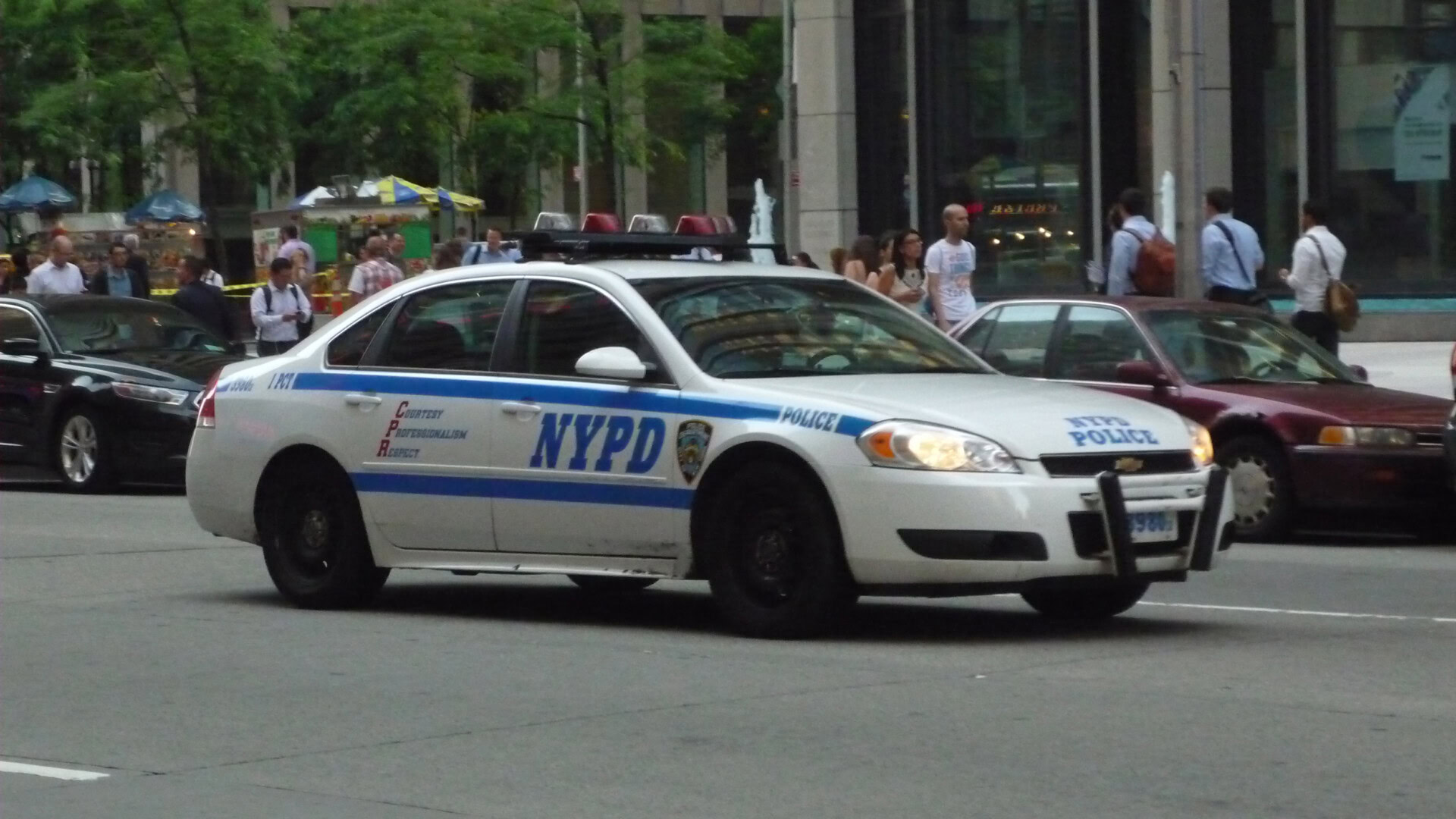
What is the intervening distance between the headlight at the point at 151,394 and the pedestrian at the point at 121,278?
593cm

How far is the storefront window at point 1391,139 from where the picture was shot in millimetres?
30016

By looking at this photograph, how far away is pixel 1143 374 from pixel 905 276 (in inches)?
268

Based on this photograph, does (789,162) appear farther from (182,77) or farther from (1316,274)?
(1316,274)

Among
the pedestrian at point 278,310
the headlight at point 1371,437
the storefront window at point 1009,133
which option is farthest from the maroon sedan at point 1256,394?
the storefront window at point 1009,133

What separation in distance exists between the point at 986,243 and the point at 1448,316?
663 centimetres

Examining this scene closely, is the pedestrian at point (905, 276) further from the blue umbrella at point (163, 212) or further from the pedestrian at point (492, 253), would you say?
the blue umbrella at point (163, 212)

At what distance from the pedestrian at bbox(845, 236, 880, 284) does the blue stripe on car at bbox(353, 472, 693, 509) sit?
9.57 m

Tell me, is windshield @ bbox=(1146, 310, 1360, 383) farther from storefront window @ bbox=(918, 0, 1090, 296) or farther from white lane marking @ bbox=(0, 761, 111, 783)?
storefront window @ bbox=(918, 0, 1090, 296)

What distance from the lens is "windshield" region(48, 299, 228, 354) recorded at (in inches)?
745

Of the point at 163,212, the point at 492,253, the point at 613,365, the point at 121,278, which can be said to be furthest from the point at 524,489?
the point at 163,212

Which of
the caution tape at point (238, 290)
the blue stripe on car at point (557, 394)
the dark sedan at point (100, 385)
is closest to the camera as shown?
the blue stripe on car at point (557, 394)

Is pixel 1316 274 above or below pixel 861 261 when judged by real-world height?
below

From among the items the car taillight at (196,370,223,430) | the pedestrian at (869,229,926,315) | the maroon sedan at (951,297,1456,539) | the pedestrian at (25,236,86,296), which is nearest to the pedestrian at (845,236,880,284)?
the pedestrian at (869,229,926,315)

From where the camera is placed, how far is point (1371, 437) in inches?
534
